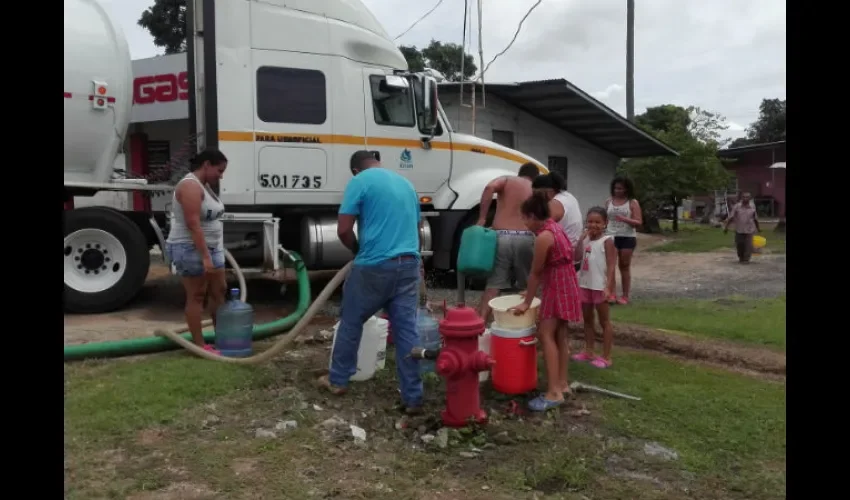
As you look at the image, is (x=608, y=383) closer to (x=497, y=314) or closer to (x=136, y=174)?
(x=497, y=314)

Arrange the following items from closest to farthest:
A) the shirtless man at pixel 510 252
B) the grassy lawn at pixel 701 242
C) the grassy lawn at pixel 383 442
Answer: the grassy lawn at pixel 383 442 < the shirtless man at pixel 510 252 < the grassy lawn at pixel 701 242

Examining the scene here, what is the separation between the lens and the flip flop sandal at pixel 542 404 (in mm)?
4535

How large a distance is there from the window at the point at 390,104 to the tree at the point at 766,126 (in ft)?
171

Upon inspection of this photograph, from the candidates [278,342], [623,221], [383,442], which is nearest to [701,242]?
[623,221]

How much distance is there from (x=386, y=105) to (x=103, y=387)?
200 inches

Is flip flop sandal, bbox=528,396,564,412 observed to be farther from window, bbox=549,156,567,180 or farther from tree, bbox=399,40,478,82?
tree, bbox=399,40,478,82

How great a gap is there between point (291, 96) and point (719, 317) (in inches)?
219

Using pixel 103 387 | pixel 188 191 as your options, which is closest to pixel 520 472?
pixel 103 387

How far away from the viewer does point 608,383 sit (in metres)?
5.21

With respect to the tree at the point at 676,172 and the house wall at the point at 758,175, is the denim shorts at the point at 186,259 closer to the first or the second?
the tree at the point at 676,172

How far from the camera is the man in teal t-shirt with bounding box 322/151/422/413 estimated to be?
4480 millimetres

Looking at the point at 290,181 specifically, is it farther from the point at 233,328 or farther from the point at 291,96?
the point at 233,328

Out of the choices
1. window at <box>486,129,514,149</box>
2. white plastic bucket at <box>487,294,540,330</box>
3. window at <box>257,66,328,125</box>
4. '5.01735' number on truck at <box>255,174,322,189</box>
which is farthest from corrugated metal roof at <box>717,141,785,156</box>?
white plastic bucket at <box>487,294,540,330</box>

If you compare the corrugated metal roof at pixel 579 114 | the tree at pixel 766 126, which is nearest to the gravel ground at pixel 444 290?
the corrugated metal roof at pixel 579 114
